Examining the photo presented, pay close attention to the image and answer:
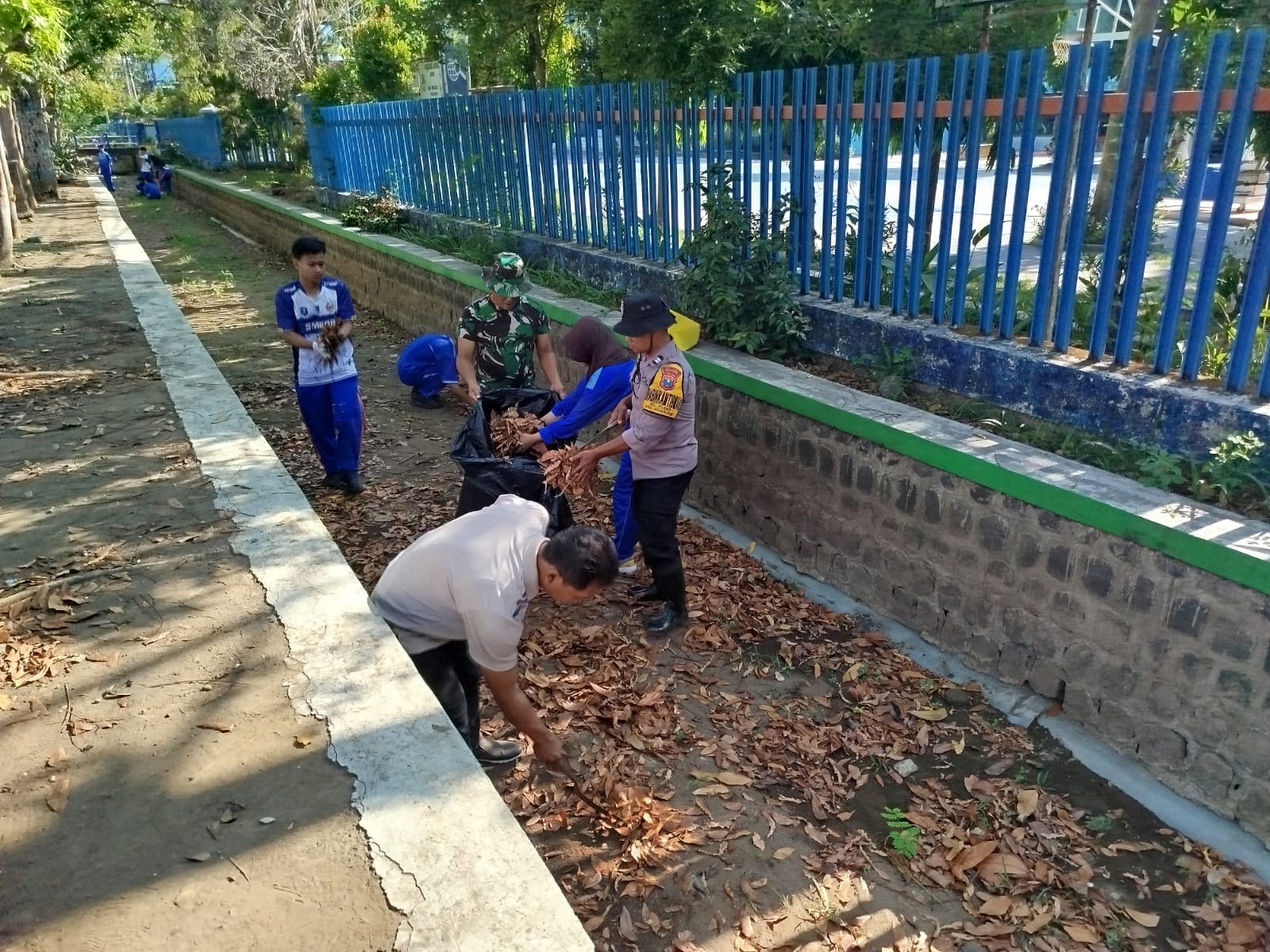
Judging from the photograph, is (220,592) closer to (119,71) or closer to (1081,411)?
(1081,411)

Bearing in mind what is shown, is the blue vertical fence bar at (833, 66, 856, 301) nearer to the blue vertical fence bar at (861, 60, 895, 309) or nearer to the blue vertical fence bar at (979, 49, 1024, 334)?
the blue vertical fence bar at (861, 60, 895, 309)

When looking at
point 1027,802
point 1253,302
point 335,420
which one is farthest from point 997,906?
point 335,420

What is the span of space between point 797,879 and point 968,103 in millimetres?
4105

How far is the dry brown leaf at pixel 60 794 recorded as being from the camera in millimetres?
2404

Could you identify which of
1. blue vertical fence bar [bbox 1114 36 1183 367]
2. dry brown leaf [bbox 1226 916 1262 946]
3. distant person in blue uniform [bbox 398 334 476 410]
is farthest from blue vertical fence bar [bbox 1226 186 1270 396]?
distant person in blue uniform [bbox 398 334 476 410]

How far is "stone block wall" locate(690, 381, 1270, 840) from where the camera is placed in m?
3.31

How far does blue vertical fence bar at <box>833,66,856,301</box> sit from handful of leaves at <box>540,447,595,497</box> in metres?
2.34

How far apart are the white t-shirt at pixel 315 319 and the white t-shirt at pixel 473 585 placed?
3.04 metres

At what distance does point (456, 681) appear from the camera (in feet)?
11.2

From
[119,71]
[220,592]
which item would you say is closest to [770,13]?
[220,592]

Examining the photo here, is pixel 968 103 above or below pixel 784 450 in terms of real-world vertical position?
above

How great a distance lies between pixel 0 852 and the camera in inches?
88.2

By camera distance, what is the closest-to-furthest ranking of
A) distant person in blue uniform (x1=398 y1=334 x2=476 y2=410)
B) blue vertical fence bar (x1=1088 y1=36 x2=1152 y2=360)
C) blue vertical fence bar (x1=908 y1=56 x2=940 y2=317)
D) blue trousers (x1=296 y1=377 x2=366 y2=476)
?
blue vertical fence bar (x1=1088 y1=36 x2=1152 y2=360)
blue vertical fence bar (x1=908 y1=56 x2=940 y2=317)
blue trousers (x1=296 y1=377 x2=366 y2=476)
distant person in blue uniform (x1=398 y1=334 x2=476 y2=410)

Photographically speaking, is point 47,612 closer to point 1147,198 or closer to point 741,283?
point 741,283
